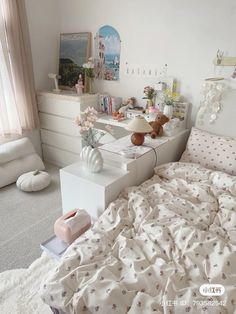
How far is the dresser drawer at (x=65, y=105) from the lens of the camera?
280 centimetres

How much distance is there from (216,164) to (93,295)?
4.80ft

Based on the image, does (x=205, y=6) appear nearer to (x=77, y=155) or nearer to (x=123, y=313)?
(x=77, y=155)

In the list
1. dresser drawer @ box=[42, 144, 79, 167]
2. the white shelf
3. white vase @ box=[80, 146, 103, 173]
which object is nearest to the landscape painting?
the white shelf

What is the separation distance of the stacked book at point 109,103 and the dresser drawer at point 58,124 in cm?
41

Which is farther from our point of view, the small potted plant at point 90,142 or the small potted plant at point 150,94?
the small potted plant at point 150,94

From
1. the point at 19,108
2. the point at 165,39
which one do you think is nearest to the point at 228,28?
the point at 165,39

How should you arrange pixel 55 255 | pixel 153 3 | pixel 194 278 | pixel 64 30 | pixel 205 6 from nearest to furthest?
1. pixel 194 278
2. pixel 55 255
3. pixel 205 6
4. pixel 153 3
5. pixel 64 30

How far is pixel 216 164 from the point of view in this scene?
202 cm

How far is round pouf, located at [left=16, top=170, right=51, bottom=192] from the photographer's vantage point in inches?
102

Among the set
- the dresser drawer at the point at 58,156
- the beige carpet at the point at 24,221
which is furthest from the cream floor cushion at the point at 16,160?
the dresser drawer at the point at 58,156

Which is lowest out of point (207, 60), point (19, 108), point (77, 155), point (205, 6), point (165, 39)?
point (77, 155)

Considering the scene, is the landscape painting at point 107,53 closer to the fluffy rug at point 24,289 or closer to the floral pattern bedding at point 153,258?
the floral pattern bedding at point 153,258

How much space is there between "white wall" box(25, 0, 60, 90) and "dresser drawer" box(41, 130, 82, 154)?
638 millimetres

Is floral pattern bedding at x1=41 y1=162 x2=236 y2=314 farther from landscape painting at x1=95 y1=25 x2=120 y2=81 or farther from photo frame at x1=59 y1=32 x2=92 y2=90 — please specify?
photo frame at x1=59 y1=32 x2=92 y2=90
